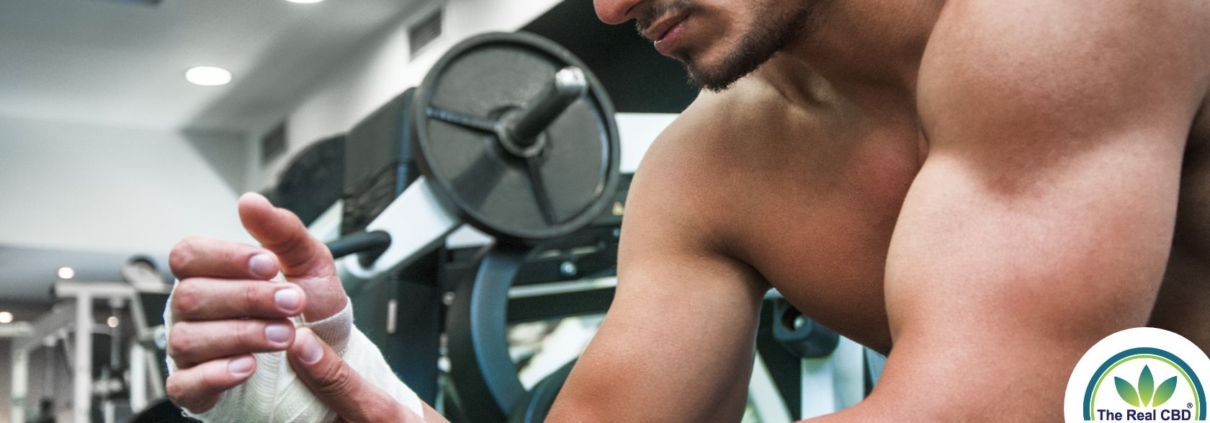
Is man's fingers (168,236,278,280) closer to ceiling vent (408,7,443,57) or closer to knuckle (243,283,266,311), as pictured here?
knuckle (243,283,266,311)

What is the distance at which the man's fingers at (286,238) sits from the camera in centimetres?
71

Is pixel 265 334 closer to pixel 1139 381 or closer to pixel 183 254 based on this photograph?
pixel 183 254

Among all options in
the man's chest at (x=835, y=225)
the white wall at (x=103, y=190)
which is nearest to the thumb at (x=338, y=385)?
the man's chest at (x=835, y=225)

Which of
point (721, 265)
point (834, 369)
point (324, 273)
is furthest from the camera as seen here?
point (834, 369)

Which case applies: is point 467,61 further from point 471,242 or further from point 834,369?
point 834,369

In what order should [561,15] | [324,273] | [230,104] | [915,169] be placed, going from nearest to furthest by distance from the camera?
[324,273]
[915,169]
[561,15]
[230,104]

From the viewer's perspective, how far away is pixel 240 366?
73cm

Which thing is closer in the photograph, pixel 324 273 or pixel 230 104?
pixel 324 273

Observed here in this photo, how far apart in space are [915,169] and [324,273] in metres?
0.47

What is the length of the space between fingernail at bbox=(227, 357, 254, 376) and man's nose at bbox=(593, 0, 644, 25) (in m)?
0.41

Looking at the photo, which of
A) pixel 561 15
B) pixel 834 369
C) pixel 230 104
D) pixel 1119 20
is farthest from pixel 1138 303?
pixel 230 104

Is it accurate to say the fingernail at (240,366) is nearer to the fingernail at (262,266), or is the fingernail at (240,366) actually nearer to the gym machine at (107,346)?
the fingernail at (262,266)

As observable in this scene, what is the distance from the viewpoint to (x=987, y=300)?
0.69m

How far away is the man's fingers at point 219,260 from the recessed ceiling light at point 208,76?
15.1 ft
